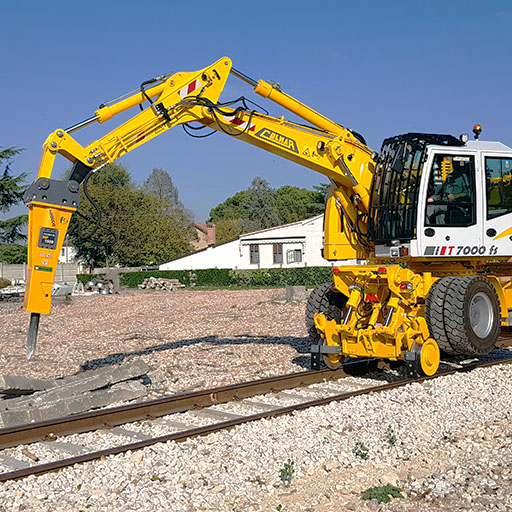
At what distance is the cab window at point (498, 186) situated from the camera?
34.0 feet

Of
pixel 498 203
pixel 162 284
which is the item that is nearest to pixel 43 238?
pixel 498 203

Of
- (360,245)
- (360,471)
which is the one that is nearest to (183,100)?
(360,245)

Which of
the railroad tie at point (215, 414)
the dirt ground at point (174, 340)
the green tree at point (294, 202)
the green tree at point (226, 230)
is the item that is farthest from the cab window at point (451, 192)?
the green tree at point (294, 202)

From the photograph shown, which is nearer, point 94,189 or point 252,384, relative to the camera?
point 252,384

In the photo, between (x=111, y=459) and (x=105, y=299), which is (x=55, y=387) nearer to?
(x=111, y=459)

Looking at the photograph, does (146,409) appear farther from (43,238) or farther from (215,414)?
(43,238)

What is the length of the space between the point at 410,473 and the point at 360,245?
5.44 metres

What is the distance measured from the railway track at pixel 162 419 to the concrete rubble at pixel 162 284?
35345mm

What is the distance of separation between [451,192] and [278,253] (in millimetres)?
45043

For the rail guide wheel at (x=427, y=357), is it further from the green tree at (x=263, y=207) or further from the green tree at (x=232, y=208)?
the green tree at (x=232, y=208)

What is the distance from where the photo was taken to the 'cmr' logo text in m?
10.2

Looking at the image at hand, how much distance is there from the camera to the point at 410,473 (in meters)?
5.93

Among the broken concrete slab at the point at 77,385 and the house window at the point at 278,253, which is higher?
the house window at the point at 278,253

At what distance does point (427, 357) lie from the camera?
9422mm
